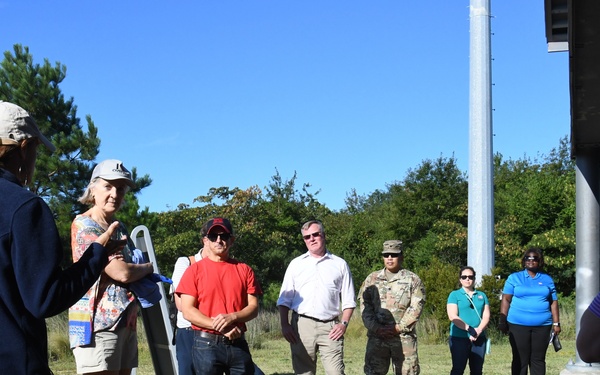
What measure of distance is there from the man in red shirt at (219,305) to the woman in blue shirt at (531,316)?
455 centimetres

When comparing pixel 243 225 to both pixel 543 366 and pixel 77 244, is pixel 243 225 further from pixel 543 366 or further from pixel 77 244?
pixel 77 244

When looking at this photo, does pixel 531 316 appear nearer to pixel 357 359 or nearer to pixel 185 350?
pixel 185 350

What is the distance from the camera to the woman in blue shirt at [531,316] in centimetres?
994

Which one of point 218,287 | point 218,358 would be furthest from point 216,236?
point 218,358

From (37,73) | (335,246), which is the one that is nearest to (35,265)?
(37,73)

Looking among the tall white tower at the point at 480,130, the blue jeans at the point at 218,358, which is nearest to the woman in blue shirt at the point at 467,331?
the blue jeans at the point at 218,358

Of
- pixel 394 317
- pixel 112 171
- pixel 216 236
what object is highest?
pixel 112 171

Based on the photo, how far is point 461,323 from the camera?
9.70 meters

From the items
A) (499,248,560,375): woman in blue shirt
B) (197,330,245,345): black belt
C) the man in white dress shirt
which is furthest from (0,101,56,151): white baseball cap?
(499,248,560,375): woman in blue shirt

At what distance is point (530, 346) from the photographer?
10008 millimetres

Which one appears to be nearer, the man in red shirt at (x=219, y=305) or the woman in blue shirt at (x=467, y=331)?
the man in red shirt at (x=219, y=305)

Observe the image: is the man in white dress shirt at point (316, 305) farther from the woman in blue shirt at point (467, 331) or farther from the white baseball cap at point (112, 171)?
the white baseball cap at point (112, 171)

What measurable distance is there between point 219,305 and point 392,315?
2.85 metres

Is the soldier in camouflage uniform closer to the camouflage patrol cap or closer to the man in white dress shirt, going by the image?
the camouflage patrol cap
